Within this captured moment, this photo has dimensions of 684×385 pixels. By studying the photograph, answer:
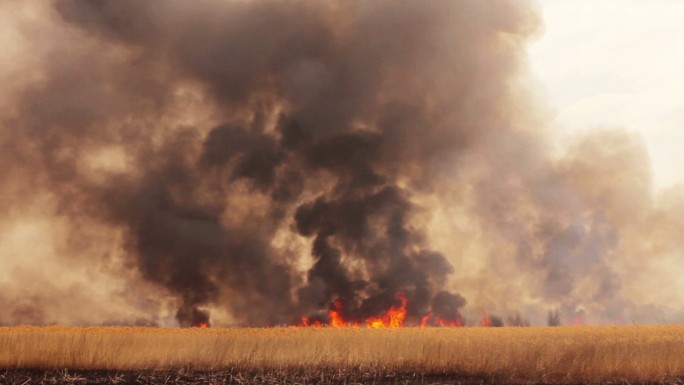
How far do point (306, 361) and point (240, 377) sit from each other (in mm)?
3361

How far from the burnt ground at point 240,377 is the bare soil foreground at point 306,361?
0.04 m

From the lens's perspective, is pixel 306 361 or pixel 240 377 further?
pixel 306 361

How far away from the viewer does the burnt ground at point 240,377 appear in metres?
29.1

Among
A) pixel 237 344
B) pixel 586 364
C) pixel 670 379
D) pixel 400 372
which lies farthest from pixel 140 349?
pixel 670 379

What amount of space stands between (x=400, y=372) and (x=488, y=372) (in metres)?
4.11

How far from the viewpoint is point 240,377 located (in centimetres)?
Answer: 2970

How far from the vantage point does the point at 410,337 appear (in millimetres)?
35812

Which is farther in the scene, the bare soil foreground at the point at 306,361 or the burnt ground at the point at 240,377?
the bare soil foreground at the point at 306,361

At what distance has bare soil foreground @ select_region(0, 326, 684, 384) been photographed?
3012 centimetres

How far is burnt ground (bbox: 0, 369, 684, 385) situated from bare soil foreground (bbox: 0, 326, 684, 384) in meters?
0.04

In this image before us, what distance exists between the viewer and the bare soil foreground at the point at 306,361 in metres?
30.1

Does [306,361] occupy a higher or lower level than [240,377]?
higher

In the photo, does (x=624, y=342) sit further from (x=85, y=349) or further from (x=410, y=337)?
(x=85, y=349)

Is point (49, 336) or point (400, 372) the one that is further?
point (49, 336)
